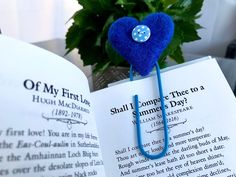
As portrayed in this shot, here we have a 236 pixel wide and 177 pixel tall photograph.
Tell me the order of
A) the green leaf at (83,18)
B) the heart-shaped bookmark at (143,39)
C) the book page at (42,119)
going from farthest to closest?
the green leaf at (83,18), the heart-shaped bookmark at (143,39), the book page at (42,119)

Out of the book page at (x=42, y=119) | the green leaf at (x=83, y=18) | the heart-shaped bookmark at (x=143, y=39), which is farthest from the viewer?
the green leaf at (x=83, y=18)

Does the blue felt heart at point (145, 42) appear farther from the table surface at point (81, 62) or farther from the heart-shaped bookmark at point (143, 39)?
the table surface at point (81, 62)

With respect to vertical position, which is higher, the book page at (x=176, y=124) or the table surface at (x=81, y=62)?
the table surface at (x=81, y=62)

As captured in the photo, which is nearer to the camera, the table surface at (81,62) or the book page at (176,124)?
the book page at (176,124)

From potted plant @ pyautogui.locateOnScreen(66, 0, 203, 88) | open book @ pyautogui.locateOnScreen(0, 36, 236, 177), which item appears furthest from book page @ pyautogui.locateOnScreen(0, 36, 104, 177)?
potted plant @ pyautogui.locateOnScreen(66, 0, 203, 88)

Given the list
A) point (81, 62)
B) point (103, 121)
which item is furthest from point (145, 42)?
point (81, 62)

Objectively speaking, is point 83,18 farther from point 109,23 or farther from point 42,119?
point 42,119

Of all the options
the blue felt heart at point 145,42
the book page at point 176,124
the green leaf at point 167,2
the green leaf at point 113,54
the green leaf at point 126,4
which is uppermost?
the green leaf at point 126,4

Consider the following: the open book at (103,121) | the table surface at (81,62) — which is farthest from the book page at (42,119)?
the table surface at (81,62)
